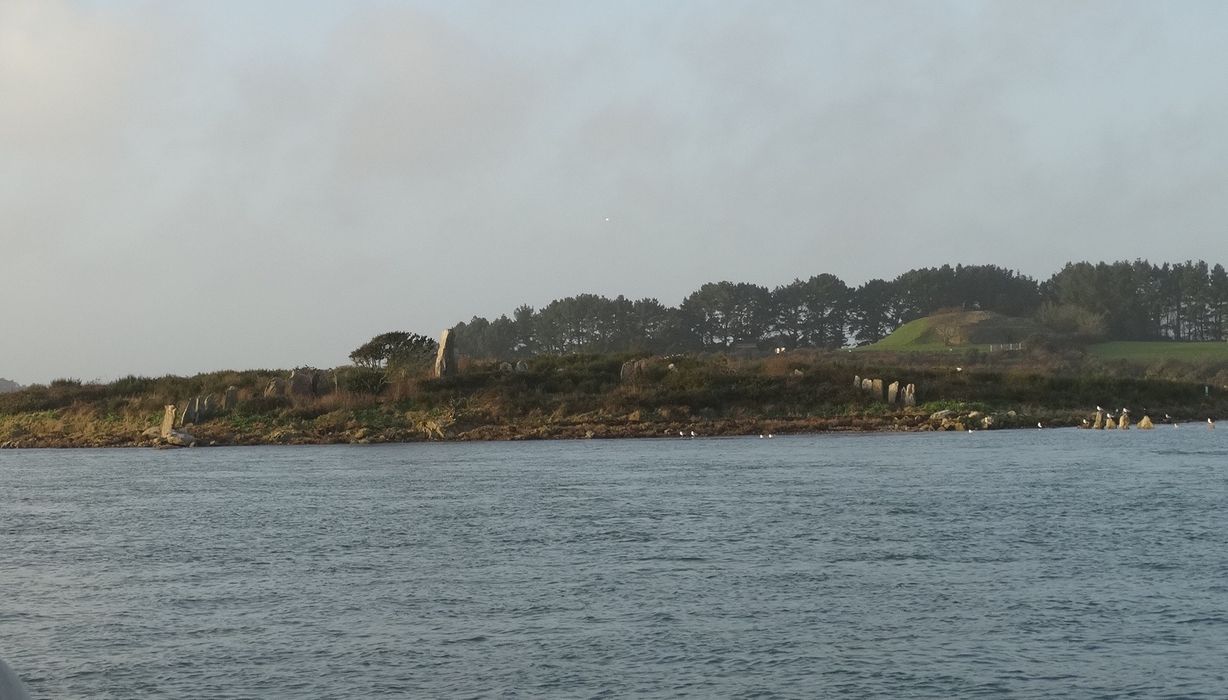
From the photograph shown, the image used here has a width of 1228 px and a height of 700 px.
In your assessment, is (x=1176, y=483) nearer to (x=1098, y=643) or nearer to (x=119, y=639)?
(x=1098, y=643)

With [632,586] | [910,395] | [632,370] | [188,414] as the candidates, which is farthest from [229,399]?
[632,586]

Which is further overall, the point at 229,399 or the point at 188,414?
the point at 229,399

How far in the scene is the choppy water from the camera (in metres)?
14.4

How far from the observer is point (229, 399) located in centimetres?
6706

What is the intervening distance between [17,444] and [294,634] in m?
53.7

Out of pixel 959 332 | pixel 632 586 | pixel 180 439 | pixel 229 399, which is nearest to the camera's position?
pixel 632 586

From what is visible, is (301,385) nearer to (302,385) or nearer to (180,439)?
(302,385)

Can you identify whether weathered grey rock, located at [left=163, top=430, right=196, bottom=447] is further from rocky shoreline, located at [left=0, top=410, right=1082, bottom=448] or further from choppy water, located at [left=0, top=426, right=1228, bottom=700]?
choppy water, located at [left=0, top=426, right=1228, bottom=700]

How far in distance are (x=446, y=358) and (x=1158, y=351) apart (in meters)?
90.6

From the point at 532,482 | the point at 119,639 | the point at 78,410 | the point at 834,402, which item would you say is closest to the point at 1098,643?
the point at 119,639

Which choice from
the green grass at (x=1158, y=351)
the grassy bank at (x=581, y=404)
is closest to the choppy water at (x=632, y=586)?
the grassy bank at (x=581, y=404)

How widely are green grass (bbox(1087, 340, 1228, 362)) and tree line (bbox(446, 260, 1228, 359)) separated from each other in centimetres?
689

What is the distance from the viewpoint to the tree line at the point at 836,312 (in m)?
158

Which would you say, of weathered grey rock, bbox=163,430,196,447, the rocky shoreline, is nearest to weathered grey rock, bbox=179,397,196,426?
the rocky shoreline
